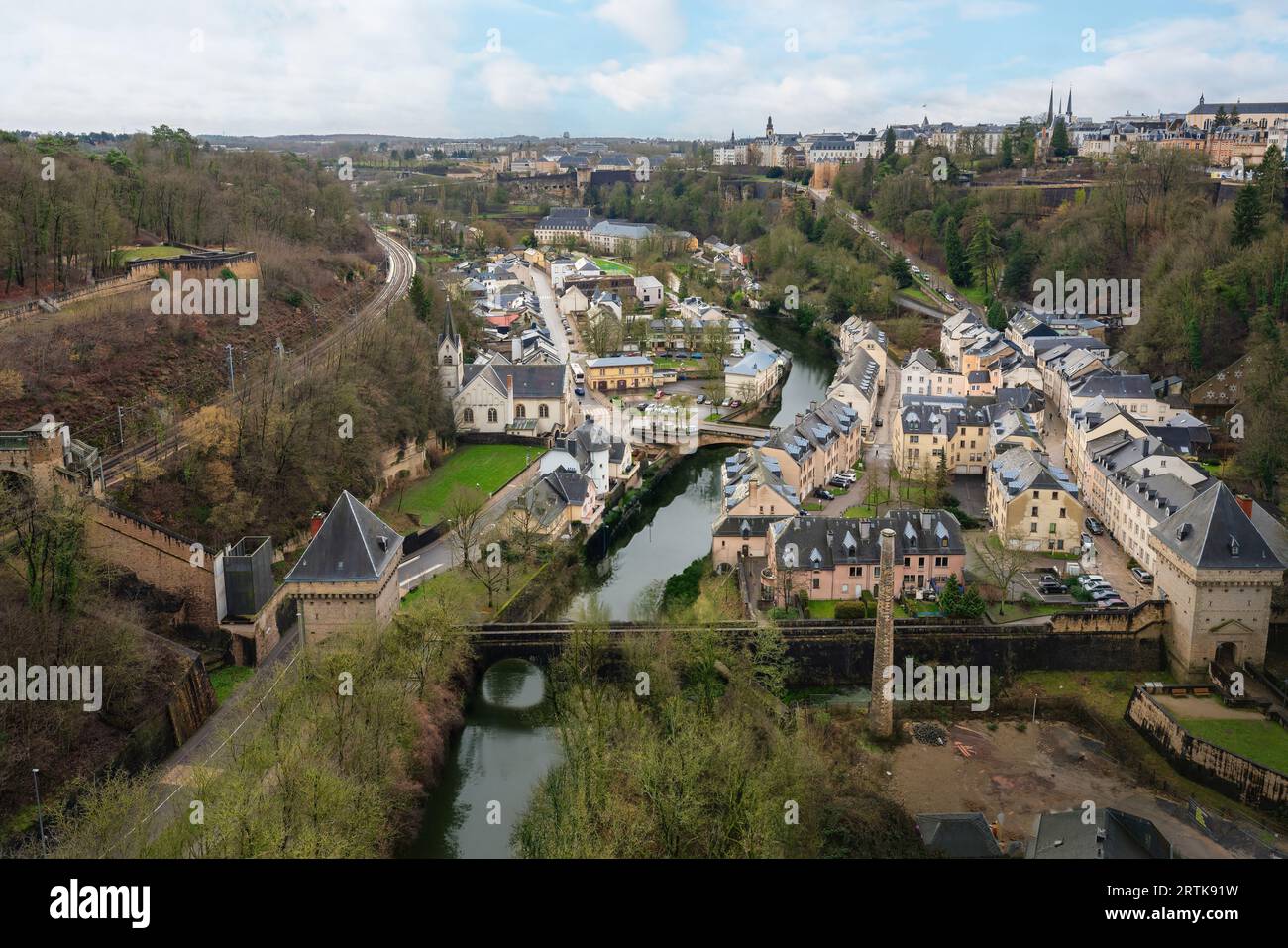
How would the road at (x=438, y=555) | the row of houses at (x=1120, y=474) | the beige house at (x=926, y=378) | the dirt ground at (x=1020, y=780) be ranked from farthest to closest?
the beige house at (x=926, y=378) < the road at (x=438, y=555) < the row of houses at (x=1120, y=474) < the dirt ground at (x=1020, y=780)

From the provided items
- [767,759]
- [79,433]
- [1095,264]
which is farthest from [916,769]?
[1095,264]

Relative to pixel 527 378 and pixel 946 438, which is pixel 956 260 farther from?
pixel 527 378

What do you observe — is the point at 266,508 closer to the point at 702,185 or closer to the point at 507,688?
the point at 507,688

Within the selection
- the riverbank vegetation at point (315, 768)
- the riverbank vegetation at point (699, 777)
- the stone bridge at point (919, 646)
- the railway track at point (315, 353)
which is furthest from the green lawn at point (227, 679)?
the riverbank vegetation at point (699, 777)

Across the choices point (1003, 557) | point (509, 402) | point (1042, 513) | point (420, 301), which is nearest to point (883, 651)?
point (1003, 557)

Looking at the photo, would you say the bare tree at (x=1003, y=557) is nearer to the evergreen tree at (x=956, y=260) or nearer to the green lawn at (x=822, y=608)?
the green lawn at (x=822, y=608)
